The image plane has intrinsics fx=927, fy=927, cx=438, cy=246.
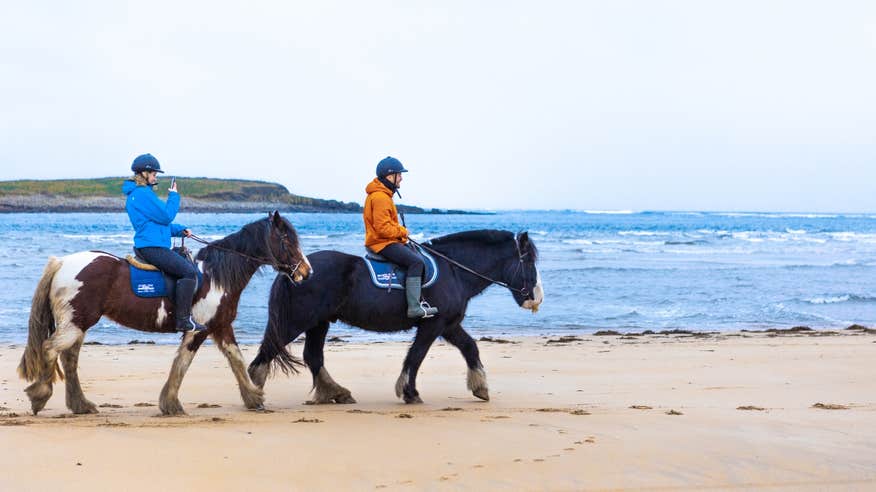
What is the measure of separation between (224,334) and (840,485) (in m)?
4.79

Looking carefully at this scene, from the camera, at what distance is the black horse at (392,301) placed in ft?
27.0

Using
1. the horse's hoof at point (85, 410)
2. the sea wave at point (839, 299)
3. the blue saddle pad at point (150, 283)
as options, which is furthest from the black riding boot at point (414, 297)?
the sea wave at point (839, 299)

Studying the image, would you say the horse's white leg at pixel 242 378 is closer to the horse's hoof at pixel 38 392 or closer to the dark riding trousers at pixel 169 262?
the dark riding trousers at pixel 169 262

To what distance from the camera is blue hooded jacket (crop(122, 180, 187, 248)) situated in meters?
7.33

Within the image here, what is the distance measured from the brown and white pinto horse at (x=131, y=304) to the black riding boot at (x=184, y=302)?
0.12m

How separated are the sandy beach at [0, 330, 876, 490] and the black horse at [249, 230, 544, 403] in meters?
0.38

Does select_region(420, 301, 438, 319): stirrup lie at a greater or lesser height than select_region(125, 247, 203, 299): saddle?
lesser

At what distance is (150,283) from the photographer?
7.40m

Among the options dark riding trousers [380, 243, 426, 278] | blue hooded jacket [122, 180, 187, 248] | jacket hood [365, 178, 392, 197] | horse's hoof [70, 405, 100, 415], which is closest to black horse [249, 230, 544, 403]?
dark riding trousers [380, 243, 426, 278]

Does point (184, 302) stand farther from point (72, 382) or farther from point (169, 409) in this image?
point (72, 382)

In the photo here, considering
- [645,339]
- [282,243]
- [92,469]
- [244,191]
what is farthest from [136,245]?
[244,191]

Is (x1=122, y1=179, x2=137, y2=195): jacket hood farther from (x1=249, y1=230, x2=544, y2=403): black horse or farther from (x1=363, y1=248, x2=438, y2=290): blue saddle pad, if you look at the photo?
(x1=363, y1=248, x2=438, y2=290): blue saddle pad

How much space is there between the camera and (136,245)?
754cm

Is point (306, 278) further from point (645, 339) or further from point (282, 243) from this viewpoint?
point (645, 339)
